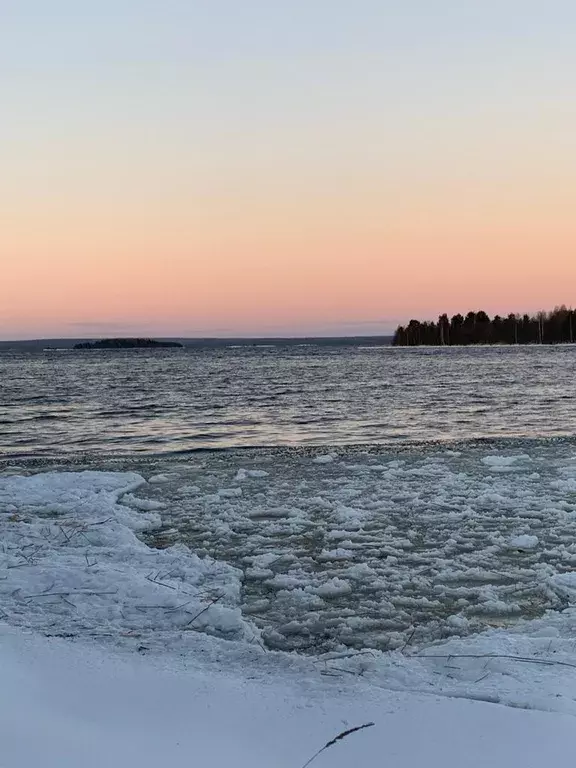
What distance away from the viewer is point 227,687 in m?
3.95

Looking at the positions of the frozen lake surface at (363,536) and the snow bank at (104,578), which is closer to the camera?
the snow bank at (104,578)

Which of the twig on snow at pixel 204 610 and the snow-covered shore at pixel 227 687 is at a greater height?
the snow-covered shore at pixel 227 687

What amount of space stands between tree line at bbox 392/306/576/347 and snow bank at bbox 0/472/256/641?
159m

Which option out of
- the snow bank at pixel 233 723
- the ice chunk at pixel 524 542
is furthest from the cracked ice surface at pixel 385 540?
the snow bank at pixel 233 723

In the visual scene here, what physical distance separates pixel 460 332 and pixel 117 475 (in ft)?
607

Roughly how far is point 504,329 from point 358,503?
576 feet

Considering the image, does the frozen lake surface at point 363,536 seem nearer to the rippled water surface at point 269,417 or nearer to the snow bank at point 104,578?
the snow bank at point 104,578

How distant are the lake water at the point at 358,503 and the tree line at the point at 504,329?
144213 millimetres

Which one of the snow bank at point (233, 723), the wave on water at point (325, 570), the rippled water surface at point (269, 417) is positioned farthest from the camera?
the rippled water surface at point (269, 417)

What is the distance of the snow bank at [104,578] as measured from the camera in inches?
208

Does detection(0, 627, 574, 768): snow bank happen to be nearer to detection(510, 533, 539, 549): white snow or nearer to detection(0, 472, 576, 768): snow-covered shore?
detection(0, 472, 576, 768): snow-covered shore

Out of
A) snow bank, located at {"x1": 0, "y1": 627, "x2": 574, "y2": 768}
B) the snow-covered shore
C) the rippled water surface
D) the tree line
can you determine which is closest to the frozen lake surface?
the snow-covered shore

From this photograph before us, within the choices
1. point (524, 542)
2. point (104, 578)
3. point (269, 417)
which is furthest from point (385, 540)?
point (269, 417)

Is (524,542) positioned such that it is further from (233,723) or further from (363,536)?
(233,723)
